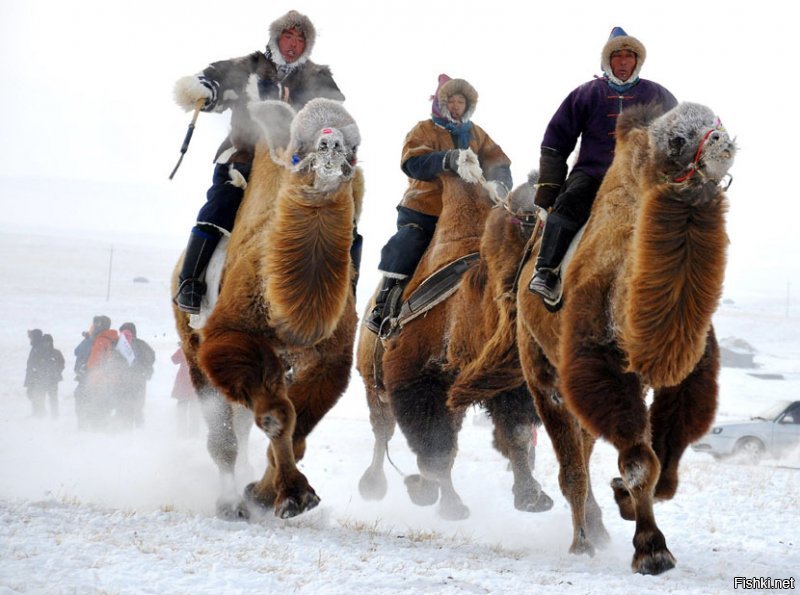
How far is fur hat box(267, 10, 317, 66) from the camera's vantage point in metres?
6.88

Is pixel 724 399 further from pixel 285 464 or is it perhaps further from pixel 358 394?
pixel 285 464

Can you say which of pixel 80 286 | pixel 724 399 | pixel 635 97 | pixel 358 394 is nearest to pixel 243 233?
pixel 635 97

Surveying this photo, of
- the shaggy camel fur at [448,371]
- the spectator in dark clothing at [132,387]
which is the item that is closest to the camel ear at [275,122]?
the shaggy camel fur at [448,371]

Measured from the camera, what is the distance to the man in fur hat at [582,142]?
5941mm

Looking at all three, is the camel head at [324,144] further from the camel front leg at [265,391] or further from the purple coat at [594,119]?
the purple coat at [594,119]

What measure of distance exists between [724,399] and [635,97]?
27.1 m

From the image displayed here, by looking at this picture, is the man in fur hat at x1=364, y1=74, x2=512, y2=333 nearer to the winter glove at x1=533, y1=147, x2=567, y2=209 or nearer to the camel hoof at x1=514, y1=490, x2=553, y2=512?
the winter glove at x1=533, y1=147, x2=567, y2=209

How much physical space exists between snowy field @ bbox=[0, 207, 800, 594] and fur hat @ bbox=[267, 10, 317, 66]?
10.0 ft

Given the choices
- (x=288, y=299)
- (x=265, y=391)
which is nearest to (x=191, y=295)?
(x=288, y=299)

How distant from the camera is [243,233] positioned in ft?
20.9

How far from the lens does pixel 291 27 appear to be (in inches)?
271

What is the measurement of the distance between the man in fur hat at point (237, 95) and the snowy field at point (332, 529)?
5.46 feet

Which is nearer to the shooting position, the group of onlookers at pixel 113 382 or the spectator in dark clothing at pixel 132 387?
the group of onlookers at pixel 113 382

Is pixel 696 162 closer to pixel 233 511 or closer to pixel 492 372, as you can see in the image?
pixel 492 372
